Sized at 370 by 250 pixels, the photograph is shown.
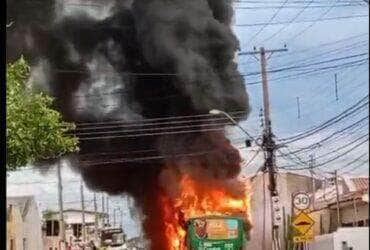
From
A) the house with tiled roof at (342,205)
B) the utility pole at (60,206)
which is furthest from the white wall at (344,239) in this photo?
the utility pole at (60,206)

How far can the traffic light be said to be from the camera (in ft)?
15.4

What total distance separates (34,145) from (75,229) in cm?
228

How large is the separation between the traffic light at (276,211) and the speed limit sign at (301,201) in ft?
0.60

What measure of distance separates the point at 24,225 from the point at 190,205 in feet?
4.78

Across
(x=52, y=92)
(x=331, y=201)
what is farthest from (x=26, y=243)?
(x=331, y=201)

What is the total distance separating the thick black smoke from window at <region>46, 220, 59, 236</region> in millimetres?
777

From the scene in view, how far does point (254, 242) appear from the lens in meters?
5.04

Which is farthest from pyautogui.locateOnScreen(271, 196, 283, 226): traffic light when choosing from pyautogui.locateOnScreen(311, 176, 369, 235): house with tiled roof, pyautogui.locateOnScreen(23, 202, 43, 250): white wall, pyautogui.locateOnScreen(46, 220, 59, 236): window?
pyautogui.locateOnScreen(46, 220, 59, 236): window

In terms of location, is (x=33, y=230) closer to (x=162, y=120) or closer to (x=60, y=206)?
(x=60, y=206)

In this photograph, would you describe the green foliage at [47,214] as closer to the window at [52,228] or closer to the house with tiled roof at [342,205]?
the window at [52,228]

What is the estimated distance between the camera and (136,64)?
5348 mm

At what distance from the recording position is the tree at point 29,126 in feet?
15.2

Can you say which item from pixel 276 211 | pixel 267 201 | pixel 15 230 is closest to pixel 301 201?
pixel 276 211

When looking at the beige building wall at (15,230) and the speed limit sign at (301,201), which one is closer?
the speed limit sign at (301,201)
